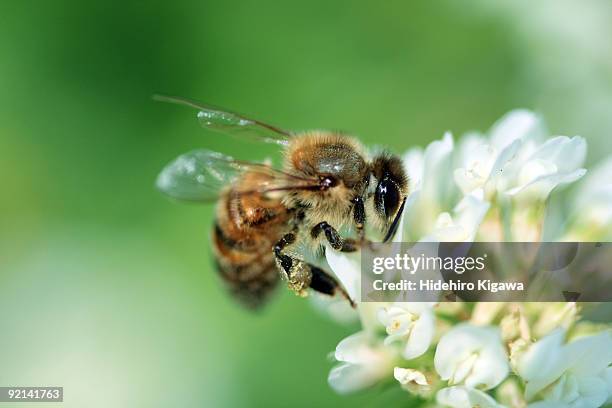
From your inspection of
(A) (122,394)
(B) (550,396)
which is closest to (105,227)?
(A) (122,394)

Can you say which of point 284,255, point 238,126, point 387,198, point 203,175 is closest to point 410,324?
point 387,198

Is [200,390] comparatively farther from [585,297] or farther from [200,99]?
[585,297]

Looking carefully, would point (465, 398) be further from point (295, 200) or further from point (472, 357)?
point (295, 200)

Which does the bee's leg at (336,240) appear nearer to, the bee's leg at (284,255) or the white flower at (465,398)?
the bee's leg at (284,255)

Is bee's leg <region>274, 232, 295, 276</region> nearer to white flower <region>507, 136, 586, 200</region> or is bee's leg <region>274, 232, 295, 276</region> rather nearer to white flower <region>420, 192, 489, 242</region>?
white flower <region>420, 192, 489, 242</region>

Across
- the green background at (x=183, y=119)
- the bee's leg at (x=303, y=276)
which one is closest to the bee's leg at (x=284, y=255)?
the bee's leg at (x=303, y=276)

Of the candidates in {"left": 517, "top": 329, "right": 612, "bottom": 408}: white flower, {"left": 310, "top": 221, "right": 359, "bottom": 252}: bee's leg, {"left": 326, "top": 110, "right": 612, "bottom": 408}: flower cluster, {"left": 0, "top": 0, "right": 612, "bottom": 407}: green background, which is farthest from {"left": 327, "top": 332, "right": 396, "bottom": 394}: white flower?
{"left": 0, "top": 0, "right": 612, "bottom": 407}: green background
